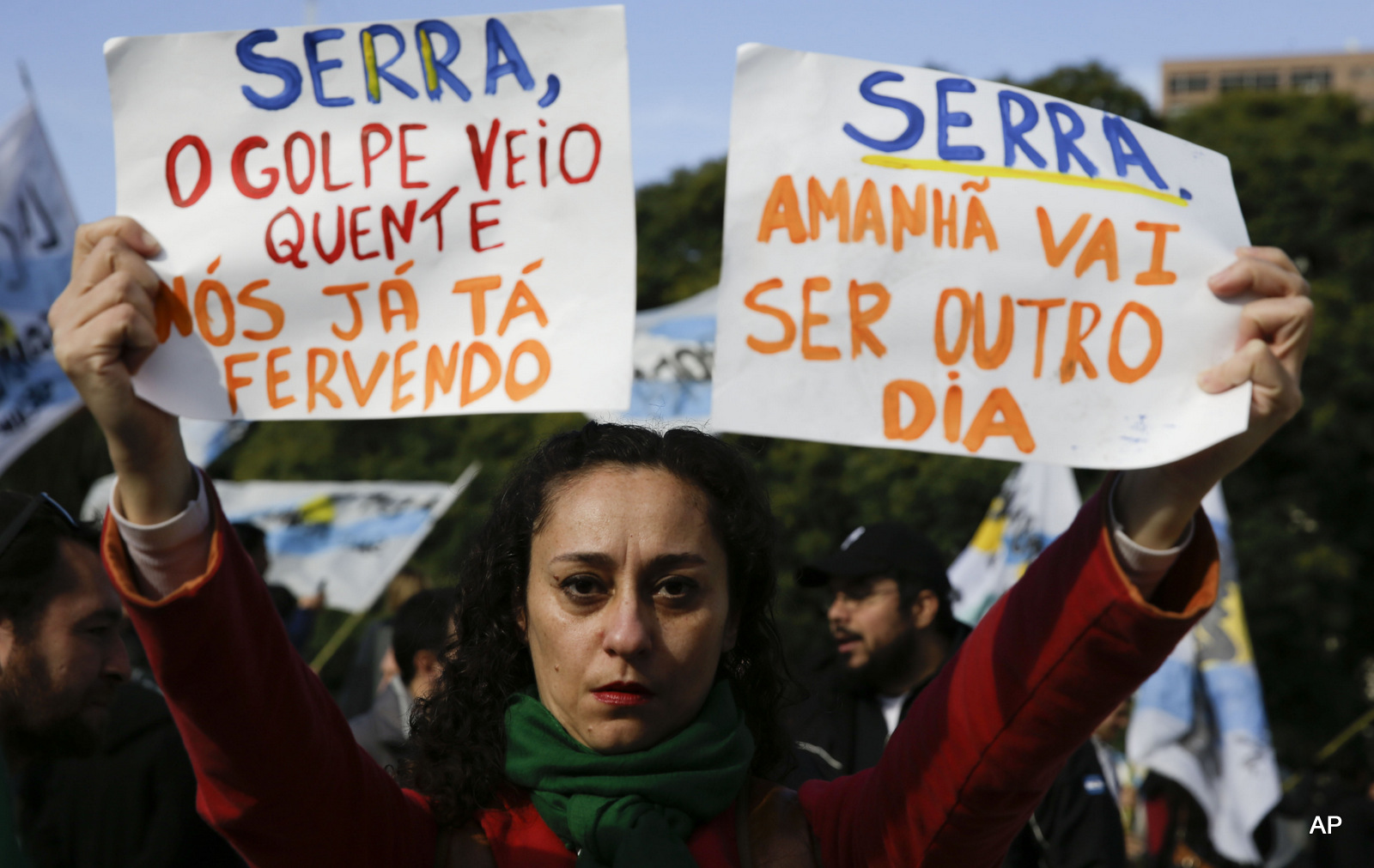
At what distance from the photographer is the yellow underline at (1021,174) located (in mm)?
1971

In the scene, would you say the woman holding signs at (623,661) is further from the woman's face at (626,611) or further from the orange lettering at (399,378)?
Result: the orange lettering at (399,378)

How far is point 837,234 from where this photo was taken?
194cm

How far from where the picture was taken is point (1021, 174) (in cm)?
199

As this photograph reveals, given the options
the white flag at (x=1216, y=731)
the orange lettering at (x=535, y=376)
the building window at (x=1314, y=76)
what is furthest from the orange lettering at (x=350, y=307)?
the building window at (x=1314, y=76)

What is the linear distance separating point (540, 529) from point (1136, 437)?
96 cm

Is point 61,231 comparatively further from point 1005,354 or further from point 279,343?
point 1005,354

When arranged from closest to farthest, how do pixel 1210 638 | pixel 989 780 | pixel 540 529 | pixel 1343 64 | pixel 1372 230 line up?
1. pixel 989 780
2. pixel 540 529
3. pixel 1210 638
4. pixel 1372 230
5. pixel 1343 64

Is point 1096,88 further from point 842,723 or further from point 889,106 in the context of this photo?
point 889,106

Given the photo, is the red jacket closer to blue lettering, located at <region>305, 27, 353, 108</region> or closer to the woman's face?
the woman's face

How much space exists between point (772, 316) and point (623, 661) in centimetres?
57

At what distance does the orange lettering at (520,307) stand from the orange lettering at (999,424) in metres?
0.63

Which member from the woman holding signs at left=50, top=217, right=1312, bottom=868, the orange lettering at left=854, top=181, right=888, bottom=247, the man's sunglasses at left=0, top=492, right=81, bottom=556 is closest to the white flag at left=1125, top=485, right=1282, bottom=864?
the woman holding signs at left=50, top=217, right=1312, bottom=868

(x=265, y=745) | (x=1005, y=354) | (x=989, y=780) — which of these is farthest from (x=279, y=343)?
(x=989, y=780)

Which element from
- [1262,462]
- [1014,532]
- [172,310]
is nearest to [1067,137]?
[172,310]
